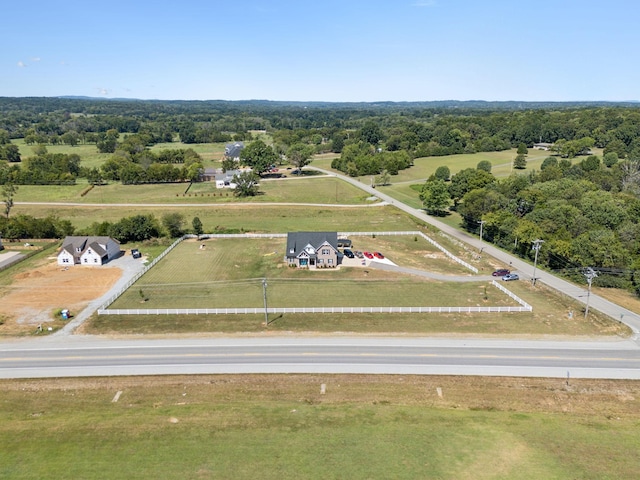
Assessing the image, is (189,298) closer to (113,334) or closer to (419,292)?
(113,334)

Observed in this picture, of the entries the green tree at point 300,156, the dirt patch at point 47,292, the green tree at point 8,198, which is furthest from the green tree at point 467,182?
the green tree at point 8,198

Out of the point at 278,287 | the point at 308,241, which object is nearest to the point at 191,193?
the point at 308,241

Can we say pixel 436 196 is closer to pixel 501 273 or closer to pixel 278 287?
pixel 501 273

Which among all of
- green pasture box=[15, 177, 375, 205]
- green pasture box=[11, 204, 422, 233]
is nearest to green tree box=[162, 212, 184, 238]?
green pasture box=[11, 204, 422, 233]

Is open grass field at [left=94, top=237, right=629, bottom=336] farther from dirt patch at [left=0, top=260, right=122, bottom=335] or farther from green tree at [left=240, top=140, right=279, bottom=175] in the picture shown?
green tree at [left=240, top=140, right=279, bottom=175]

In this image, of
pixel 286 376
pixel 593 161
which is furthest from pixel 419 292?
pixel 593 161
